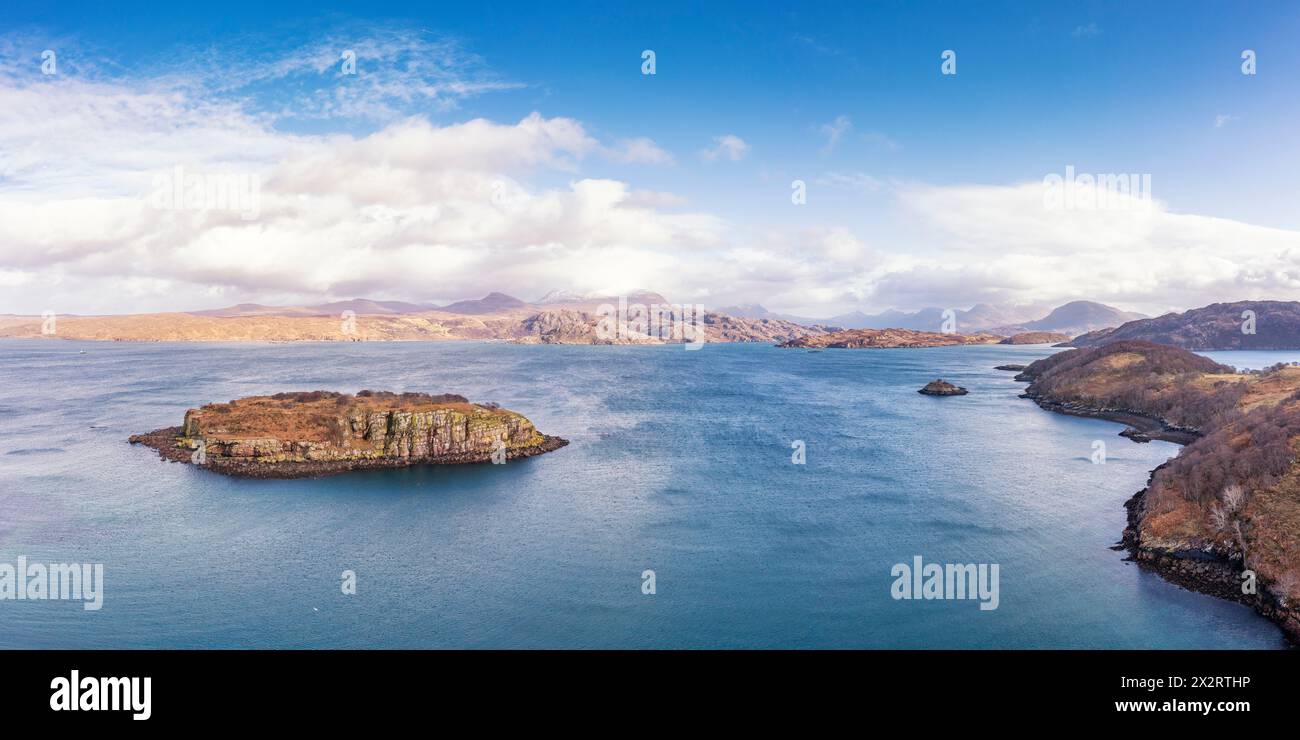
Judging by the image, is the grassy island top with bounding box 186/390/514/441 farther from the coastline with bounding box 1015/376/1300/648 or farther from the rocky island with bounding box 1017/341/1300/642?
the rocky island with bounding box 1017/341/1300/642

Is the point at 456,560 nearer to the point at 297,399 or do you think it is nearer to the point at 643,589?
the point at 643,589

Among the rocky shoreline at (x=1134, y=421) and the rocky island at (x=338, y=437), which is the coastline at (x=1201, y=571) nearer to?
the rocky shoreline at (x=1134, y=421)

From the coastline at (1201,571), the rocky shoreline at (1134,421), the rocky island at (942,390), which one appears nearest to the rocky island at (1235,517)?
the coastline at (1201,571)

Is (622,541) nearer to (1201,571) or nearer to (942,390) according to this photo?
(1201,571)

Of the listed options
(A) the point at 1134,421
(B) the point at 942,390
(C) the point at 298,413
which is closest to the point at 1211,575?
(A) the point at 1134,421

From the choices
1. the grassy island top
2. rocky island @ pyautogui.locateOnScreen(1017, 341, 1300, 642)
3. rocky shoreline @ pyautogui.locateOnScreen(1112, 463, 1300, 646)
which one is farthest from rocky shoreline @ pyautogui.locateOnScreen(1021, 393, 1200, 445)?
the grassy island top

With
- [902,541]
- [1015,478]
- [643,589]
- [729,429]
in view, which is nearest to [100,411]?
[729,429]
